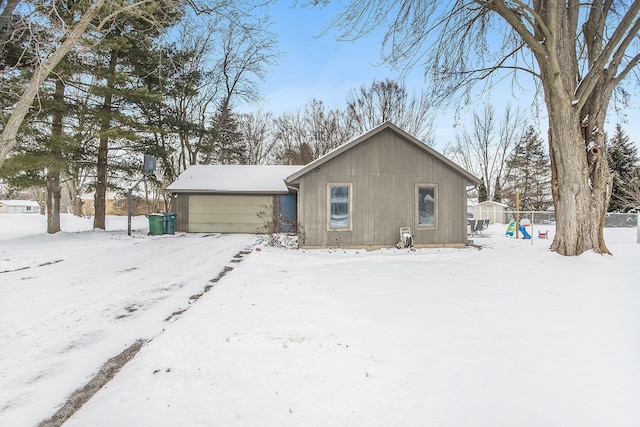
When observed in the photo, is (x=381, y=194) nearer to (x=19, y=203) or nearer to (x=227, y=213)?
(x=227, y=213)

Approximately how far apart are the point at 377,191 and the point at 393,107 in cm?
1540

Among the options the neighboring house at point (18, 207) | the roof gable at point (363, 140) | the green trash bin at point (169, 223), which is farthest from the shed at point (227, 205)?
the neighboring house at point (18, 207)

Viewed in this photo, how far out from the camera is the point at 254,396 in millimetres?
2396

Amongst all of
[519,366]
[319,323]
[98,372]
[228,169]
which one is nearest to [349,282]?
[319,323]

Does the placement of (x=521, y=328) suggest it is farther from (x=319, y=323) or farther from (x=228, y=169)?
(x=228, y=169)

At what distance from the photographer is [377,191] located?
10.7 meters

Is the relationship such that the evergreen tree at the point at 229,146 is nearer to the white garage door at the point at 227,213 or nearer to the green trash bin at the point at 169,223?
the white garage door at the point at 227,213

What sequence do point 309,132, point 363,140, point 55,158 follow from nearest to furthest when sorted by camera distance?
point 363,140 < point 55,158 < point 309,132

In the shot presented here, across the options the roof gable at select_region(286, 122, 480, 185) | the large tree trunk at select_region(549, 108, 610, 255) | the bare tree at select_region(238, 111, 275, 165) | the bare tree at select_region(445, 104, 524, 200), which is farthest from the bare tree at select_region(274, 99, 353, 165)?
the large tree trunk at select_region(549, 108, 610, 255)

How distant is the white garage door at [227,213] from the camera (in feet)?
54.0

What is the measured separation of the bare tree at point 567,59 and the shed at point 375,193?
113 inches

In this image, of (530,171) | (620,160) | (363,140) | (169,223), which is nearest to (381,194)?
(363,140)

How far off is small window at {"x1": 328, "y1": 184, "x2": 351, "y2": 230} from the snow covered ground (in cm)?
426

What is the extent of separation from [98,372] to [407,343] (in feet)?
→ 8.86
